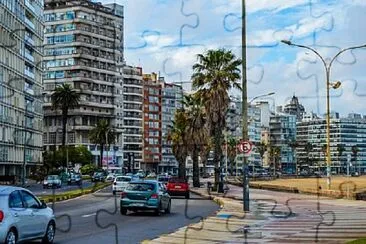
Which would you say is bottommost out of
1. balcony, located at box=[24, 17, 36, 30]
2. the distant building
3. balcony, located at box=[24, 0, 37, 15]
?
the distant building

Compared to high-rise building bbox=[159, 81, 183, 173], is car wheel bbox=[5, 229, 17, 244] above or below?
below

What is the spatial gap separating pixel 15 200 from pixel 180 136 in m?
65.9

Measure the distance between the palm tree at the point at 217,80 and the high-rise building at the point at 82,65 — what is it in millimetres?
61628

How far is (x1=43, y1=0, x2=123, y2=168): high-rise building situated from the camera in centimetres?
12100

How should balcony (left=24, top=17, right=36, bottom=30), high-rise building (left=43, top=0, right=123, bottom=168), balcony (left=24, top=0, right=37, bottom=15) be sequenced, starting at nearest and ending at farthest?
balcony (left=24, top=17, right=36, bottom=30) < balcony (left=24, top=0, right=37, bottom=15) < high-rise building (left=43, top=0, right=123, bottom=168)

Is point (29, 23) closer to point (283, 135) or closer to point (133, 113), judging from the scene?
point (133, 113)

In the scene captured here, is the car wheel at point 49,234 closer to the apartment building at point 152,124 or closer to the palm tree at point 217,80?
the palm tree at point 217,80

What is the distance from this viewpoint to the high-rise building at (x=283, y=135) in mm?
135000

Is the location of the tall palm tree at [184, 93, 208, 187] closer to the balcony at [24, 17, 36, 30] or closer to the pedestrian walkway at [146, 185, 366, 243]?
the balcony at [24, 17, 36, 30]

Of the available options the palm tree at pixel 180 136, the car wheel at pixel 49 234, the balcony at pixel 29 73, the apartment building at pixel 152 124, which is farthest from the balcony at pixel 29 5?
the car wheel at pixel 49 234

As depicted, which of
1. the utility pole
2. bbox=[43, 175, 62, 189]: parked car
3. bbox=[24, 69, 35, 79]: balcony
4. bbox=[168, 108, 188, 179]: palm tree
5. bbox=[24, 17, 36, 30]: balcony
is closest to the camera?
the utility pole

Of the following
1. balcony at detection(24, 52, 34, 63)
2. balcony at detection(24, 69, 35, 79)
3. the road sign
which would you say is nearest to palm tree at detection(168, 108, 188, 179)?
balcony at detection(24, 69, 35, 79)

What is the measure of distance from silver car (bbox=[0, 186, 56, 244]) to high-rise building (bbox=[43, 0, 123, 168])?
97.4 meters

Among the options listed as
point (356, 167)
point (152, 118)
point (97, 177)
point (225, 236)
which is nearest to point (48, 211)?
point (225, 236)
